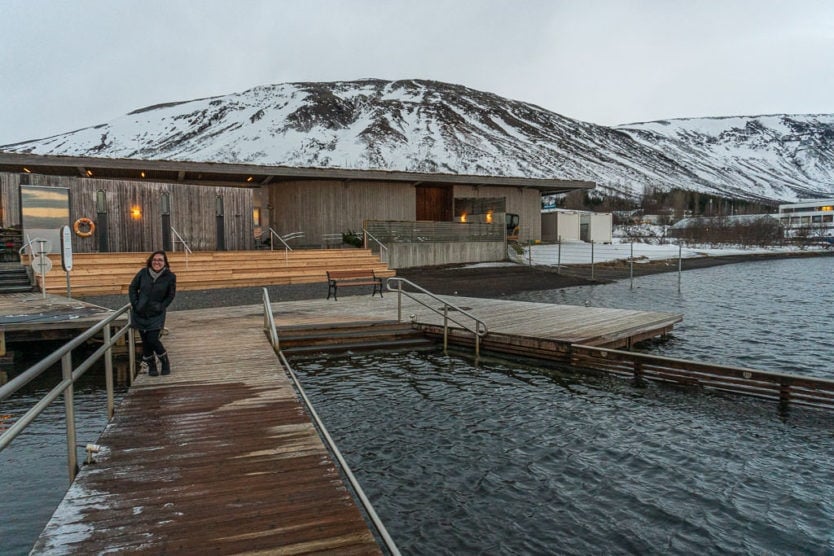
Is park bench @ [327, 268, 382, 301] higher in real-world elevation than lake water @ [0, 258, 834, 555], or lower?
higher

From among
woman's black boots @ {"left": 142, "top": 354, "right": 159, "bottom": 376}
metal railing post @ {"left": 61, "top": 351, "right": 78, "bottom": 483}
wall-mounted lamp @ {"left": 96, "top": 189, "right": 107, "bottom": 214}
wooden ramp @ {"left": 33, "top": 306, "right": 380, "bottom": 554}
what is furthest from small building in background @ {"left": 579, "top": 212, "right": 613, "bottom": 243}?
metal railing post @ {"left": 61, "top": 351, "right": 78, "bottom": 483}

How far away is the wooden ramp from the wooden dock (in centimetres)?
1

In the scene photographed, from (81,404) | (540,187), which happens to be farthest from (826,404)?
(540,187)

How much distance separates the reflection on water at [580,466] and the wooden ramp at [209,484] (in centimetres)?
110

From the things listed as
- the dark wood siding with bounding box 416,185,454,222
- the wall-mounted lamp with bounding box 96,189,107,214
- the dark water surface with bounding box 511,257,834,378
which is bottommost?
the dark water surface with bounding box 511,257,834,378

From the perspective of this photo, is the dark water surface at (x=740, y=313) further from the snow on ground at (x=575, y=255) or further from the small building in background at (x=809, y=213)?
the small building in background at (x=809, y=213)

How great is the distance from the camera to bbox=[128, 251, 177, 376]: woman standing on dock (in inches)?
300

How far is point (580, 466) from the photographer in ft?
20.4

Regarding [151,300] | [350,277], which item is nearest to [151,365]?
[151,300]

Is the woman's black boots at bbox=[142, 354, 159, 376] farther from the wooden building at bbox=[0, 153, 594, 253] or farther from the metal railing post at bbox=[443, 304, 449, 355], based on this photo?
the wooden building at bbox=[0, 153, 594, 253]

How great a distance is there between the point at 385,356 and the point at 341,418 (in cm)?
396

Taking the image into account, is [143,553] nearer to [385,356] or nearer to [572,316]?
[385,356]

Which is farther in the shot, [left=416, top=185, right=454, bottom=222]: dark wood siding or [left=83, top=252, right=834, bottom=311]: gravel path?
[left=416, top=185, right=454, bottom=222]: dark wood siding

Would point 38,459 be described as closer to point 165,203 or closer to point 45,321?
point 45,321
